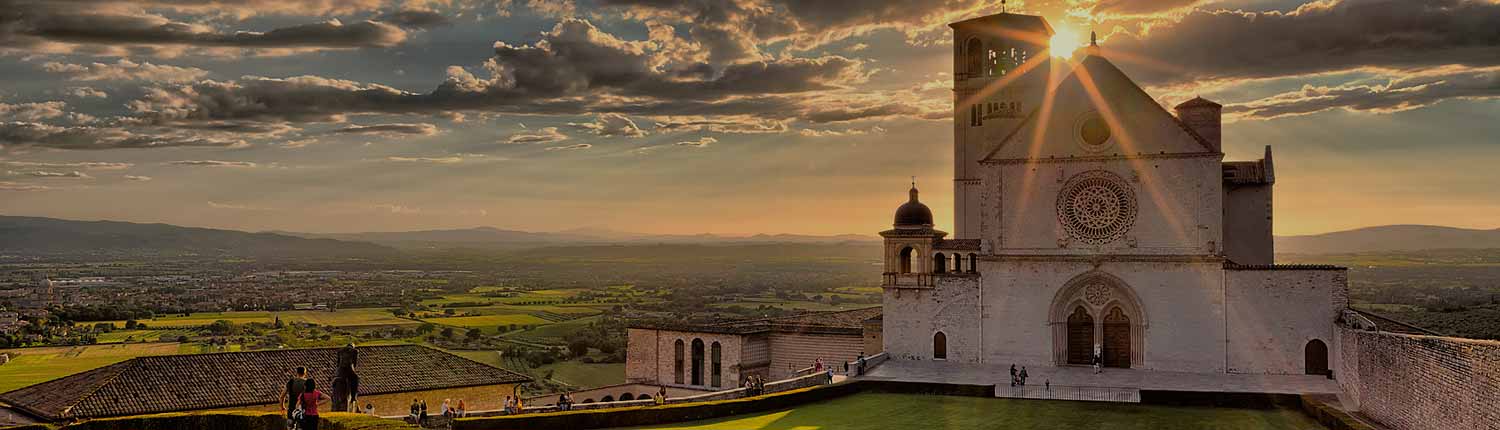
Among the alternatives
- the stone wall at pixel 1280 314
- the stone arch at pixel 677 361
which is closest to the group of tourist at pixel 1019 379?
the stone wall at pixel 1280 314

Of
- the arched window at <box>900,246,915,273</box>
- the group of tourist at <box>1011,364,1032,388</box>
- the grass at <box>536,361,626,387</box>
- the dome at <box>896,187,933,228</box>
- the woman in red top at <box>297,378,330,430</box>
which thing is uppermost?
the dome at <box>896,187,933,228</box>

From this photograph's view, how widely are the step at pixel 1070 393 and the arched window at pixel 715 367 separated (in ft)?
47.7

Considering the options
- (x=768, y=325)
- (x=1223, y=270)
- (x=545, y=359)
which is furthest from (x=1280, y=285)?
(x=545, y=359)

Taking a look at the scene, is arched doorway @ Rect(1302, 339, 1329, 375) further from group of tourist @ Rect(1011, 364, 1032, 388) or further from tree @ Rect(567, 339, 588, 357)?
tree @ Rect(567, 339, 588, 357)

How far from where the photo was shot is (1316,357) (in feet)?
116

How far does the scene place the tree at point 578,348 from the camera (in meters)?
93.4

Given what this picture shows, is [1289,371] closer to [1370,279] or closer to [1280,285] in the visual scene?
[1280,285]

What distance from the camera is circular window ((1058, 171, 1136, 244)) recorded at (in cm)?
3816

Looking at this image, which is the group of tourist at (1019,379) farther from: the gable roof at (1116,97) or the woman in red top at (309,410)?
the woman in red top at (309,410)

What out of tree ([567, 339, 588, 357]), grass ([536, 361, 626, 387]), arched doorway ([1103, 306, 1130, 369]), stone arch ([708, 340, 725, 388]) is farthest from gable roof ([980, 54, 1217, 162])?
tree ([567, 339, 588, 357])

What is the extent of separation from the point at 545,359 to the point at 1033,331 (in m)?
55.6

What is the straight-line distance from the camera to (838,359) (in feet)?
145

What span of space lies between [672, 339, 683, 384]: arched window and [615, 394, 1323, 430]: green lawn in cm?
1569

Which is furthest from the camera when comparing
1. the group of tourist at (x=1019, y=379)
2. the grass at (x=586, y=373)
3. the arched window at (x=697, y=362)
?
the grass at (x=586, y=373)
